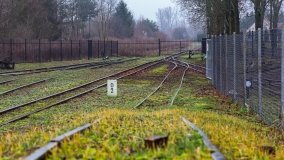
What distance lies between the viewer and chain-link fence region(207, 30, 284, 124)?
10.4m

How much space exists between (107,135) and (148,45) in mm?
77968

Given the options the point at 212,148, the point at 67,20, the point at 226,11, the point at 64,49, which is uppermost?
the point at 67,20

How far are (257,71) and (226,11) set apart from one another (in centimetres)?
2264

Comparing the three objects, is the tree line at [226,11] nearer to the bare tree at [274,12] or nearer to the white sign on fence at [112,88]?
the bare tree at [274,12]

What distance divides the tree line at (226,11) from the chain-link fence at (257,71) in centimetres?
1527

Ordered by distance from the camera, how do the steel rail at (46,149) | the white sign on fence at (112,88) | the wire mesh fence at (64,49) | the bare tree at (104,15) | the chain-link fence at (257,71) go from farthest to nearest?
1. the bare tree at (104,15)
2. the wire mesh fence at (64,49)
3. the white sign on fence at (112,88)
4. the chain-link fence at (257,71)
5. the steel rail at (46,149)

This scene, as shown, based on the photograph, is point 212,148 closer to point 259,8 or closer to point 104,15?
point 259,8

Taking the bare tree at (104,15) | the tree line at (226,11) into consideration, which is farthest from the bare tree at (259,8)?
the bare tree at (104,15)

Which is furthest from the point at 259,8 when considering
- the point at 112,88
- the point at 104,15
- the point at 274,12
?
the point at 104,15

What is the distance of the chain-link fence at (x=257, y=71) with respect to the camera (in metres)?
10.4

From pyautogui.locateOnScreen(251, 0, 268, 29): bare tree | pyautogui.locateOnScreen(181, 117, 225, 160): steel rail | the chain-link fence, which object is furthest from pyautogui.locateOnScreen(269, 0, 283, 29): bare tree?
pyautogui.locateOnScreen(181, 117, 225, 160): steel rail

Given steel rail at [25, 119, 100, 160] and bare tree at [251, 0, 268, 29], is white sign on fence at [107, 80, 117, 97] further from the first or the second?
bare tree at [251, 0, 268, 29]

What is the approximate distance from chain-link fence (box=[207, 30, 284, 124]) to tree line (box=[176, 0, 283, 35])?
50.1 feet

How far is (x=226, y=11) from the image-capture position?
34.3m
